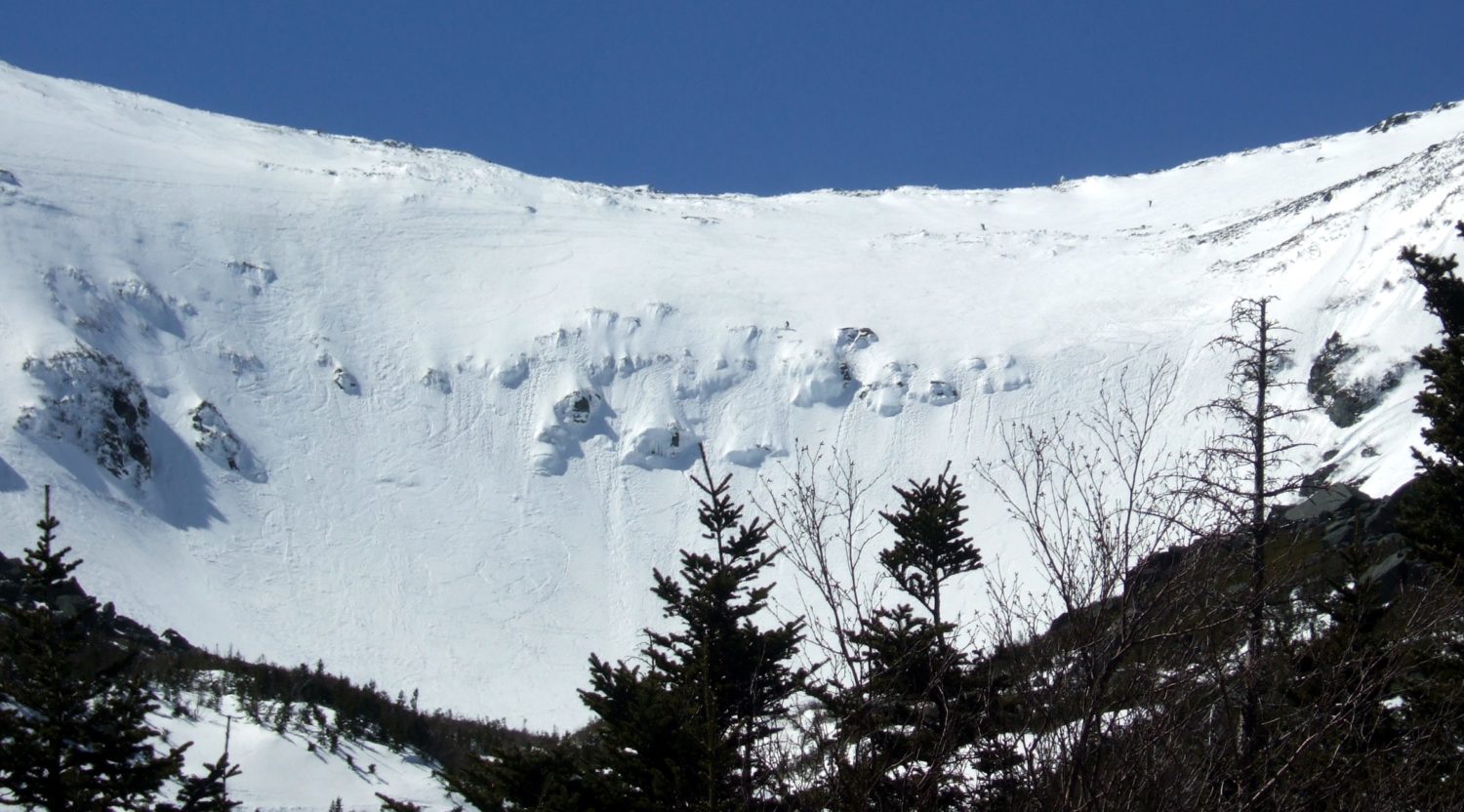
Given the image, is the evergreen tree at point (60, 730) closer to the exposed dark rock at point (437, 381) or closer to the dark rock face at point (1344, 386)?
the dark rock face at point (1344, 386)

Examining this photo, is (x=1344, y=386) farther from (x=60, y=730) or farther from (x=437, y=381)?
(x=60, y=730)

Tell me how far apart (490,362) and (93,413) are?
58.4 ft

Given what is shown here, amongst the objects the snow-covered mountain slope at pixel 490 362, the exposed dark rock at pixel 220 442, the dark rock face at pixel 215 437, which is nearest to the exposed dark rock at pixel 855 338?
the snow-covered mountain slope at pixel 490 362

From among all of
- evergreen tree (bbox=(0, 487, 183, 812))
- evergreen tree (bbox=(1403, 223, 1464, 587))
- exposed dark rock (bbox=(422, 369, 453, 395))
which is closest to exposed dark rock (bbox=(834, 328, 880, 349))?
exposed dark rock (bbox=(422, 369, 453, 395))

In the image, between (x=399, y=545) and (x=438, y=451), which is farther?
(x=438, y=451)

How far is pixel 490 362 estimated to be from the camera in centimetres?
5803

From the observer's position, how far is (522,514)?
4975 cm

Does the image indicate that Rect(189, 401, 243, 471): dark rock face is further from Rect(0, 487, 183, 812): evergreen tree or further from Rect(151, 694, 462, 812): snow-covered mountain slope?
Rect(0, 487, 183, 812): evergreen tree

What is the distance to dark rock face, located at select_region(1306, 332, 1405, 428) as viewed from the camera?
4284 centimetres

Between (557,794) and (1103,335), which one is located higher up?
(1103,335)

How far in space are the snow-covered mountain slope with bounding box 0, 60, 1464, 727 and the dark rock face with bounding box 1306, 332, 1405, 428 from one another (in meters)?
0.42

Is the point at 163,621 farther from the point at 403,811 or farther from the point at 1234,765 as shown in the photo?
the point at 1234,765

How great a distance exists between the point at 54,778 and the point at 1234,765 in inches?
409

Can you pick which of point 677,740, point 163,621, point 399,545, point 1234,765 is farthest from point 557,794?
point 399,545
